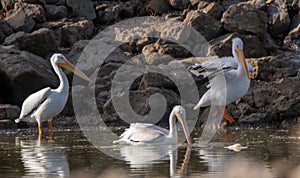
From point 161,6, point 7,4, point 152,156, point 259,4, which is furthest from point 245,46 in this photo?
point 152,156

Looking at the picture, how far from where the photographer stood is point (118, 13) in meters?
22.1

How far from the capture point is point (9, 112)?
1675cm

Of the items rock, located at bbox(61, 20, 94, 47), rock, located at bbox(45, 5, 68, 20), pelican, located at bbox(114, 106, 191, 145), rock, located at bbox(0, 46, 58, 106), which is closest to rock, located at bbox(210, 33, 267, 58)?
rock, located at bbox(61, 20, 94, 47)

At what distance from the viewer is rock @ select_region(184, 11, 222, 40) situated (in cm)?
1983

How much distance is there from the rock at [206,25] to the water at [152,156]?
5.88 metres

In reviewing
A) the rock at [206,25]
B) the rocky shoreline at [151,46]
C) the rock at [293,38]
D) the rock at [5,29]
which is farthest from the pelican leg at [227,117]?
the rock at [5,29]

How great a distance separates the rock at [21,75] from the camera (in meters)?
17.5

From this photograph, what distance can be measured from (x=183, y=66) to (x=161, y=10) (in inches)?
181

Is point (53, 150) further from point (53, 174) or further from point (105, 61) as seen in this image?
point (105, 61)

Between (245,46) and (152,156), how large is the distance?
8.40 m

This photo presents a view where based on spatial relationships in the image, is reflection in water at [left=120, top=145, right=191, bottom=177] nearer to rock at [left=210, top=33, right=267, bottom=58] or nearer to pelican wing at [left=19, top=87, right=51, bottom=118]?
pelican wing at [left=19, top=87, right=51, bottom=118]

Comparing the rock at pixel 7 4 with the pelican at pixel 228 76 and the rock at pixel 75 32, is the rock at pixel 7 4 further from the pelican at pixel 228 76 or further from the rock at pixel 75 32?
the pelican at pixel 228 76

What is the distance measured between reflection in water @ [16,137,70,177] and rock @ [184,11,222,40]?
7.08 metres

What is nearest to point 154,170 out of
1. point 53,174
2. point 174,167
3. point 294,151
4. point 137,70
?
point 174,167
